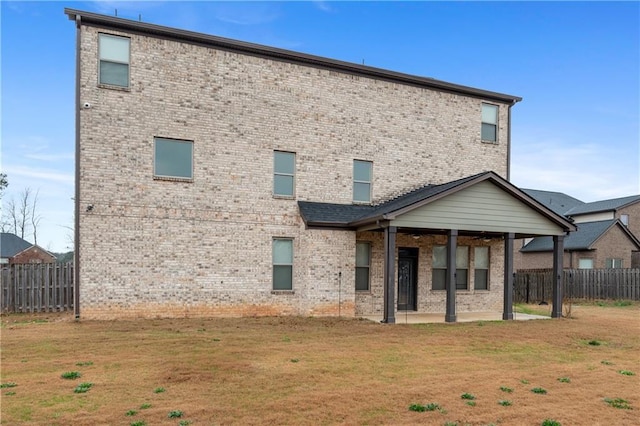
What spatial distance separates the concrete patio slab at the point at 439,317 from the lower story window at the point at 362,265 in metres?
1.12

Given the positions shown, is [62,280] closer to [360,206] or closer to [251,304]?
[251,304]

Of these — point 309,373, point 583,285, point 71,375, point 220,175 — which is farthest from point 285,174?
point 583,285

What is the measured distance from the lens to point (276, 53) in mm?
15633

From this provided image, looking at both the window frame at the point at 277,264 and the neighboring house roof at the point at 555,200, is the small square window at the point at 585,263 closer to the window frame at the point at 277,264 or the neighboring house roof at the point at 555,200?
the neighboring house roof at the point at 555,200

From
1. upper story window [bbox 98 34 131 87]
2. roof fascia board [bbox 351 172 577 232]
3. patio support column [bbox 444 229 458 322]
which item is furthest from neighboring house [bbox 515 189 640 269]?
upper story window [bbox 98 34 131 87]

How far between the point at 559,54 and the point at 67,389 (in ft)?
95.4

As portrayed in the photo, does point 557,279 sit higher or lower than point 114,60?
lower

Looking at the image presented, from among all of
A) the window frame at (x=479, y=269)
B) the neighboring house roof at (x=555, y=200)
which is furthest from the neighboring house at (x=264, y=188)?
the neighboring house roof at (x=555, y=200)

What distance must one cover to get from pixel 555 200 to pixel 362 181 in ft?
105

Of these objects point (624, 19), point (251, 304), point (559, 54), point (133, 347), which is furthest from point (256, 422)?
point (559, 54)

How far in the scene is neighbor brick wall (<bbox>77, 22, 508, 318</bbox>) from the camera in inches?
543

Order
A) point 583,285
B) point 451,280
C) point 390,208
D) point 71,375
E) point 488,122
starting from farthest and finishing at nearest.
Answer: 1. point 583,285
2. point 488,122
3. point 451,280
4. point 390,208
5. point 71,375

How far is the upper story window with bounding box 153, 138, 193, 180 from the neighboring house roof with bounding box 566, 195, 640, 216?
115 feet

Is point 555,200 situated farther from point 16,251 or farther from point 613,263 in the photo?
point 16,251
